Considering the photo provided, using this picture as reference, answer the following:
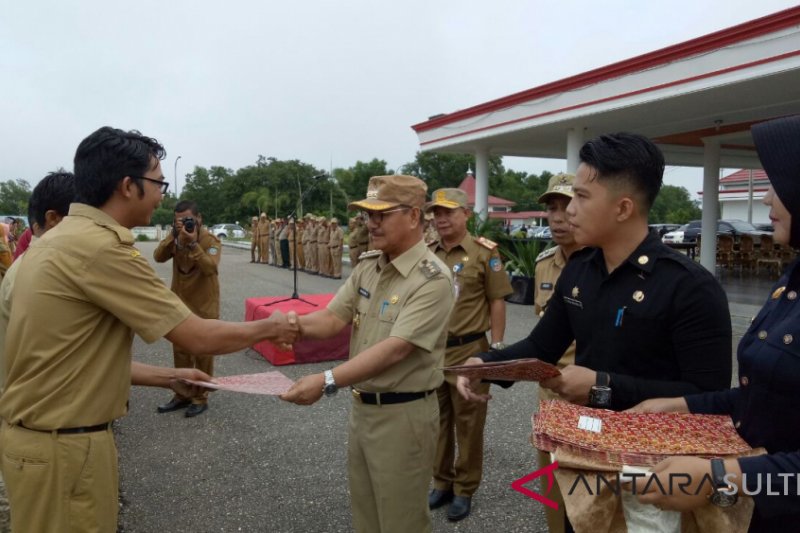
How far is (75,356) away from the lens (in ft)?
6.17

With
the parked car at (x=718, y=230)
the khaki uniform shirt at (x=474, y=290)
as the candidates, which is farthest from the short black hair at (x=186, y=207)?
the parked car at (x=718, y=230)

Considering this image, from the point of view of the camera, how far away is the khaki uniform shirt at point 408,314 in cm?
232

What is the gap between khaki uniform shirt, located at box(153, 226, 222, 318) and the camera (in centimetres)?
535

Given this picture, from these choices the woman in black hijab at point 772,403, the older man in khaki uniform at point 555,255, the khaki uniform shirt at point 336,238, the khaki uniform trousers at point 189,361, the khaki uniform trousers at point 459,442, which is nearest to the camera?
the woman in black hijab at point 772,403

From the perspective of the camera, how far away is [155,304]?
77.6 inches

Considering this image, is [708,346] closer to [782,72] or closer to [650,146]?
[650,146]

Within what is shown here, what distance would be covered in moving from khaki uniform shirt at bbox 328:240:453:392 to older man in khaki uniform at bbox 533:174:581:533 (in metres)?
0.72

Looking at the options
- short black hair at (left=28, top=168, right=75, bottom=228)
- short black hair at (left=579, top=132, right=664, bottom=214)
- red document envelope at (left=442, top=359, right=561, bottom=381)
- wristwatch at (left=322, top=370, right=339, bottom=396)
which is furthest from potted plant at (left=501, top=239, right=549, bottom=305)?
red document envelope at (left=442, top=359, right=561, bottom=381)

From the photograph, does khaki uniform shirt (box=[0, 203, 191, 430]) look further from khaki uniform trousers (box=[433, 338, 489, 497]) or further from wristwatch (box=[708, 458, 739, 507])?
khaki uniform trousers (box=[433, 338, 489, 497])

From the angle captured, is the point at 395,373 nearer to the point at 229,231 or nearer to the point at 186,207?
the point at 186,207

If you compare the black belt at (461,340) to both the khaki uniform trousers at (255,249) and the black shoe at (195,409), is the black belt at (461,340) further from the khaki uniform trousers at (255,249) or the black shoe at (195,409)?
the khaki uniform trousers at (255,249)

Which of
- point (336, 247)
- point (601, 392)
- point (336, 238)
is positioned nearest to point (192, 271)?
point (601, 392)

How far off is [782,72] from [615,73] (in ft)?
8.74

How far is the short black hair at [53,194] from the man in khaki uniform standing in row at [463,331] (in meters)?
2.21
